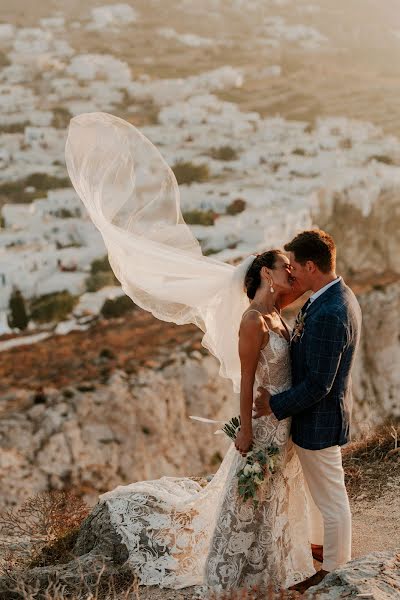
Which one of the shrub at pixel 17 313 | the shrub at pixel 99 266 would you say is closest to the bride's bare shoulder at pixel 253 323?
the shrub at pixel 17 313

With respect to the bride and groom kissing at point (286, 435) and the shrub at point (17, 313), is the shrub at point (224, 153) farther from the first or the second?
the bride and groom kissing at point (286, 435)

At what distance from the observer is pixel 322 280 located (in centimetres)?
340

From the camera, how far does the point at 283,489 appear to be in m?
3.66

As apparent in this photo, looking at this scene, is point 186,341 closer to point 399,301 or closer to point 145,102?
point 399,301

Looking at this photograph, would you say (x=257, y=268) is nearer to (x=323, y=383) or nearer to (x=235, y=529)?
(x=323, y=383)

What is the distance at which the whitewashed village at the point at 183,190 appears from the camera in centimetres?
1831

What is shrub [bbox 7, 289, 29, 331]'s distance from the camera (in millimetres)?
33141

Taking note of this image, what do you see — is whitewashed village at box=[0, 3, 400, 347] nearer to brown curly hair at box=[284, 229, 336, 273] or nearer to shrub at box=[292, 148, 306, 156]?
shrub at box=[292, 148, 306, 156]

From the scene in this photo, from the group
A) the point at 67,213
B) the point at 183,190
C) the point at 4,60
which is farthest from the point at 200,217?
the point at 4,60

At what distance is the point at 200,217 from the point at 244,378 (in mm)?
43404

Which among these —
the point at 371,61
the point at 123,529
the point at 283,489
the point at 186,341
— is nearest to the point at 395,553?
the point at 283,489

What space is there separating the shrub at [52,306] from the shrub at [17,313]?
1.98 ft

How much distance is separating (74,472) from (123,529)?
512 inches

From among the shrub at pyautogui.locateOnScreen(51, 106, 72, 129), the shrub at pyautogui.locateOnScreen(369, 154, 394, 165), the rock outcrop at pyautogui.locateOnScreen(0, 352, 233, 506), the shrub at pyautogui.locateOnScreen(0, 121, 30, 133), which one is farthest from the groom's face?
the shrub at pyautogui.locateOnScreen(51, 106, 72, 129)
